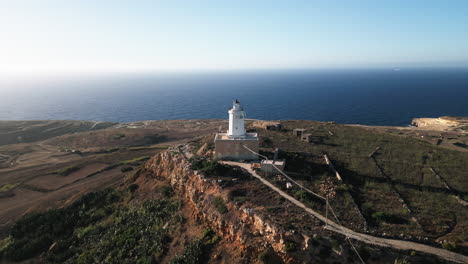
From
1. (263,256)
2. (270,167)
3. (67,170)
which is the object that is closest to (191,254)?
(263,256)

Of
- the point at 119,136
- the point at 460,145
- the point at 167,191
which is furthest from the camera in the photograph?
the point at 119,136

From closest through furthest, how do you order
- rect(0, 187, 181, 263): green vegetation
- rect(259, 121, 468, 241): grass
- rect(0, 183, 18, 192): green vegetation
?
rect(259, 121, 468, 241): grass
rect(0, 187, 181, 263): green vegetation
rect(0, 183, 18, 192): green vegetation

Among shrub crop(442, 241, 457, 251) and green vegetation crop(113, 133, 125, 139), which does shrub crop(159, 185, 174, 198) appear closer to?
shrub crop(442, 241, 457, 251)

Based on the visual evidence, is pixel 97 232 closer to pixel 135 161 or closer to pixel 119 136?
pixel 135 161

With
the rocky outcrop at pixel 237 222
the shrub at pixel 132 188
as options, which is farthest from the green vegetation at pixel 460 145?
the shrub at pixel 132 188

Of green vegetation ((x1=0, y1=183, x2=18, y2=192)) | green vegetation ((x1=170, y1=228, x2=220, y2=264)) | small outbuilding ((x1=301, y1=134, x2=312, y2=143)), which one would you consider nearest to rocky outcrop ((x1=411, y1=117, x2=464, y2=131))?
small outbuilding ((x1=301, y1=134, x2=312, y2=143))

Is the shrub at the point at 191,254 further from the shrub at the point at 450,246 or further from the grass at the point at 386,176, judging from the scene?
the shrub at the point at 450,246
